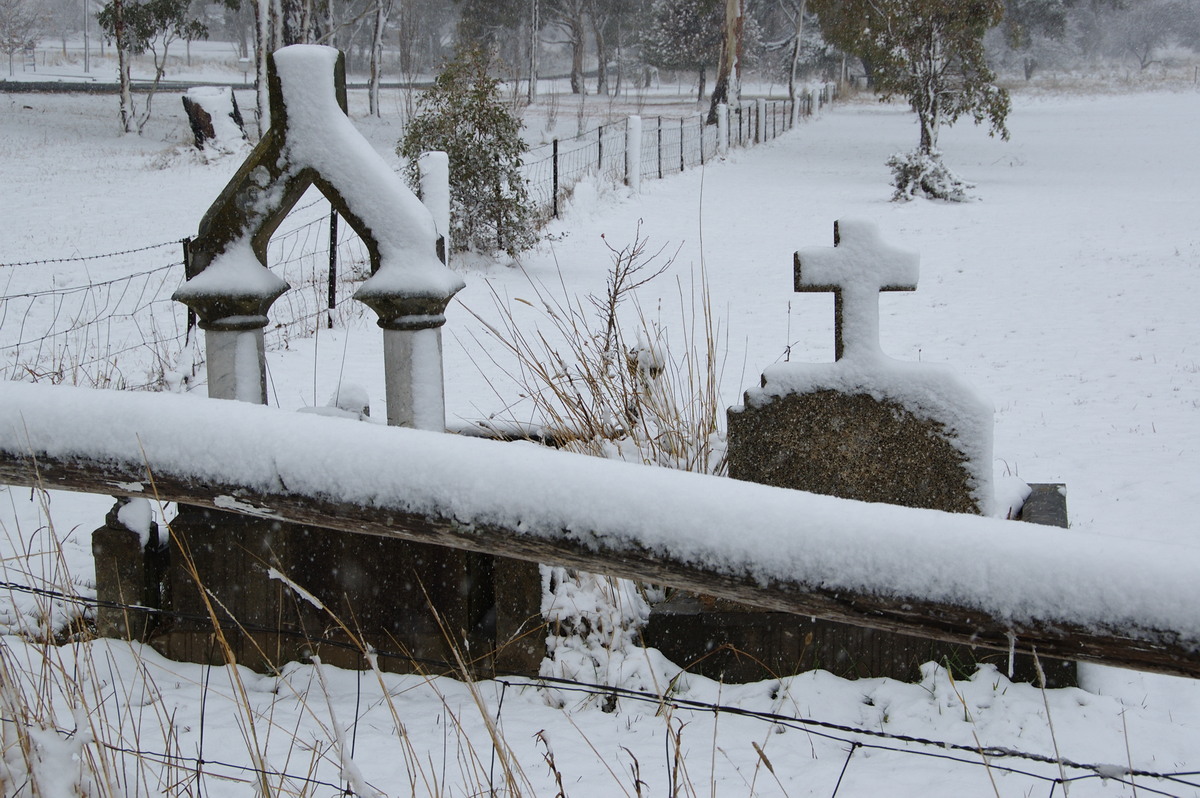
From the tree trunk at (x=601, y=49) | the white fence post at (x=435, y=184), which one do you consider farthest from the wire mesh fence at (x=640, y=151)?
the tree trunk at (x=601, y=49)

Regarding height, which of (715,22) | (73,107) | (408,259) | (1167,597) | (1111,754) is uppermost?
(715,22)

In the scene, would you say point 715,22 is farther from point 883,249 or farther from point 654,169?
point 883,249

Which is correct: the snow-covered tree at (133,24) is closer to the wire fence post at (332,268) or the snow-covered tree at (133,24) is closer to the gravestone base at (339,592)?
the wire fence post at (332,268)

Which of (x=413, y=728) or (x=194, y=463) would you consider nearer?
(x=194, y=463)

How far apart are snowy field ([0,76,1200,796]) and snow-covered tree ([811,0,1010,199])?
787mm

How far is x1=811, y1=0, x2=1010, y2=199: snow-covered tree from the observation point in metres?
14.1

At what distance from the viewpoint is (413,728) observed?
2.41 metres

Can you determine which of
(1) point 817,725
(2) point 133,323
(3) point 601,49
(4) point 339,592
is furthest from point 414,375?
(3) point 601,49

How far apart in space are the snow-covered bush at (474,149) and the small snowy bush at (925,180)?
21.7 ft

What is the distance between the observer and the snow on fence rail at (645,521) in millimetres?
1109

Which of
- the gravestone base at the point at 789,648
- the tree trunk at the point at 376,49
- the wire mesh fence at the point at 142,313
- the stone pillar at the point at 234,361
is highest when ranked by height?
the tree trunk at the point at 376,49

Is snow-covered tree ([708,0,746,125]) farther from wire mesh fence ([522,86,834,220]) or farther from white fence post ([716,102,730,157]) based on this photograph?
white fence post ([716,102,730,157])

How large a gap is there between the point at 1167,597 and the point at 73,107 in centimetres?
3020

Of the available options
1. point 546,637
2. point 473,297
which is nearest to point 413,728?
point 546,637
